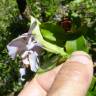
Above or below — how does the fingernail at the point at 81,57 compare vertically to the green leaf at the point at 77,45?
below

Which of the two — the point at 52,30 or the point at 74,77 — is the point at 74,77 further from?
the point at 52,30

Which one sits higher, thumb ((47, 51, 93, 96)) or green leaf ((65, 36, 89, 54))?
→ green leaf ((65, 36, 89, 54))

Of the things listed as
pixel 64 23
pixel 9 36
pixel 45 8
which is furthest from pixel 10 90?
pixel 64 23

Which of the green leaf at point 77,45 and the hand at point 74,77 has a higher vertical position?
the green leaf at point 77,45

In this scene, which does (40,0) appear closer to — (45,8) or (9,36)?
(45,8)
